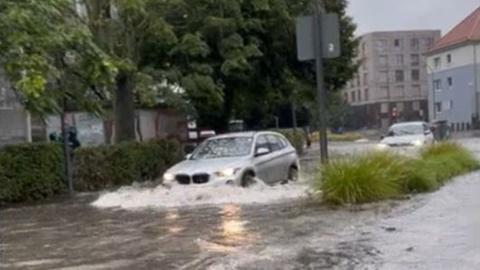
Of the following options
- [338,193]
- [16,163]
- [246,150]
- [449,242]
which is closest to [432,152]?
[246,150]

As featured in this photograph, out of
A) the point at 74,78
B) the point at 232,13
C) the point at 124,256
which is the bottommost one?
the point at 124,256

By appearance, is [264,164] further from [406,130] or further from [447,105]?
[447,105]

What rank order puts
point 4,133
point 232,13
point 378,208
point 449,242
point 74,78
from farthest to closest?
point 232,13, point 4,133, point 74,78, point 378,208, point 449,242

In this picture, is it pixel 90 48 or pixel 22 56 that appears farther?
pixel 90 48

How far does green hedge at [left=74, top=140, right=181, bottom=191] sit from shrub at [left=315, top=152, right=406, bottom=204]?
8.29 metres

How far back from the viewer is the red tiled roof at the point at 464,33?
79.6m

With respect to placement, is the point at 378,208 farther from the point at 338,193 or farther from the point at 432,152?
the point at 432,152

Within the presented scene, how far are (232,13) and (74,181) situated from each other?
9.48m

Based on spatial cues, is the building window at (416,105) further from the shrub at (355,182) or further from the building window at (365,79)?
the shrub at (355,182)

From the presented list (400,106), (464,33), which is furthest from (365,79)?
(464,33)

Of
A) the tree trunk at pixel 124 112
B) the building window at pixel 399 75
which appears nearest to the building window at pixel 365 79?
the building window at pixel 399 75

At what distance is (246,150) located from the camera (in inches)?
690

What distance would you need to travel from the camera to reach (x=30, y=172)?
18.4m

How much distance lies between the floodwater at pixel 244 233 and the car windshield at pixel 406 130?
1620cm
